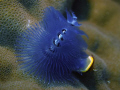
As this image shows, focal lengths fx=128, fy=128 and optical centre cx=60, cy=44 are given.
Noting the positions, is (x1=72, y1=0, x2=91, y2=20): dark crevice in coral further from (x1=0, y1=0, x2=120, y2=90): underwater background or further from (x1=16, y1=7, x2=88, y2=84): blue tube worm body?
(x1=16, y1=7, x2=88, y2=84): blue tube worm body

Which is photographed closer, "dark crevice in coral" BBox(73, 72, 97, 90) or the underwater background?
the underwater background

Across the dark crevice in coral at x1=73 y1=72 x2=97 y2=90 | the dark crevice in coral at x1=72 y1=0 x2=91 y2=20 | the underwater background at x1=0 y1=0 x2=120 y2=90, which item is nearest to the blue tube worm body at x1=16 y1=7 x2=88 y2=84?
the underwater background at x1=0 y1=0 x2=120 y2=90

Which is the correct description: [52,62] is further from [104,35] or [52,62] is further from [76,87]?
[104,35]

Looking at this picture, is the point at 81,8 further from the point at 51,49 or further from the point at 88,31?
the point at 51,49

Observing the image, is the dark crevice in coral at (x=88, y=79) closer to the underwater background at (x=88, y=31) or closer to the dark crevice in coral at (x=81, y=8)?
the underwater background at (x=88, y=31)

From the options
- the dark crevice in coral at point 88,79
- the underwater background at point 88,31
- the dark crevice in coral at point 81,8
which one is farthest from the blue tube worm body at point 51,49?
the dark crevice in coral at point 81,8

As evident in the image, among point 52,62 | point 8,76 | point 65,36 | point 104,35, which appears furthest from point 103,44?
point 8,76

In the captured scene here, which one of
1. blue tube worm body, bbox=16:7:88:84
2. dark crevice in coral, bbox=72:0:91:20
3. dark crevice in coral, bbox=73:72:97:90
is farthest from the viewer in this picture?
dark crevice in coral, bbox=72:0:91:20
